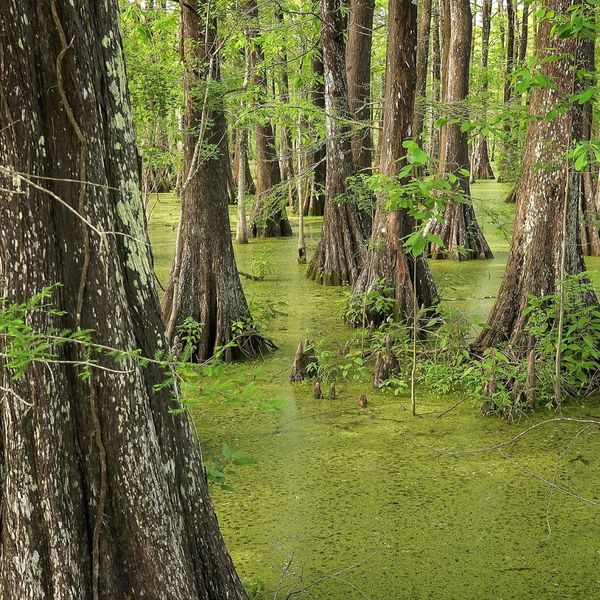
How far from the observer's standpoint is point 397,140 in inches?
265

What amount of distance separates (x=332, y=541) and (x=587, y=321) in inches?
102

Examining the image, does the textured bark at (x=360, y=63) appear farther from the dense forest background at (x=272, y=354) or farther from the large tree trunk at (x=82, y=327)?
the large tree trunk at (x=82, y=327)

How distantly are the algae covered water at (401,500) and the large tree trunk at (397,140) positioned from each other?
1.38 meters

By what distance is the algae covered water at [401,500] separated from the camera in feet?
10.4

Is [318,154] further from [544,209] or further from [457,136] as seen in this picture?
[544,209]

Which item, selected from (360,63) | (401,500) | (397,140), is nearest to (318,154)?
(360,63)

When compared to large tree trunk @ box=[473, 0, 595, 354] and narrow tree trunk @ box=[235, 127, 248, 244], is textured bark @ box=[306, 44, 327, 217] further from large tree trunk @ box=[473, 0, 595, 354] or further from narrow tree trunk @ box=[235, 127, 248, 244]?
large tree trunk @ box=[473, 0, 595, 354]

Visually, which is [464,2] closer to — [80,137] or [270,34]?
[270,34]

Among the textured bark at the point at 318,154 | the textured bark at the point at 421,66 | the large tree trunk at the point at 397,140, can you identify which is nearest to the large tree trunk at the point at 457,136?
the textured bark at the point at 421,66

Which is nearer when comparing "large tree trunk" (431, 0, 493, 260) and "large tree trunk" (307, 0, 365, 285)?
"large tree trunk" (307, 0, 365, 285)

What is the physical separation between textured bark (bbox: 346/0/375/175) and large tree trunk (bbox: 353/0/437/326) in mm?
2866

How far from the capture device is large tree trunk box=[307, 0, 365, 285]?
27.7 ft

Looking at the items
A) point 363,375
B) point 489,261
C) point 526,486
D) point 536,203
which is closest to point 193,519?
point 526,486

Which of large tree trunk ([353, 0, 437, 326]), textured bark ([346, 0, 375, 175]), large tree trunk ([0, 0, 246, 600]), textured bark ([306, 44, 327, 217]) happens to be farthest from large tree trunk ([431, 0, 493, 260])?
large tree trunk ([0, 0, 246, 600])
